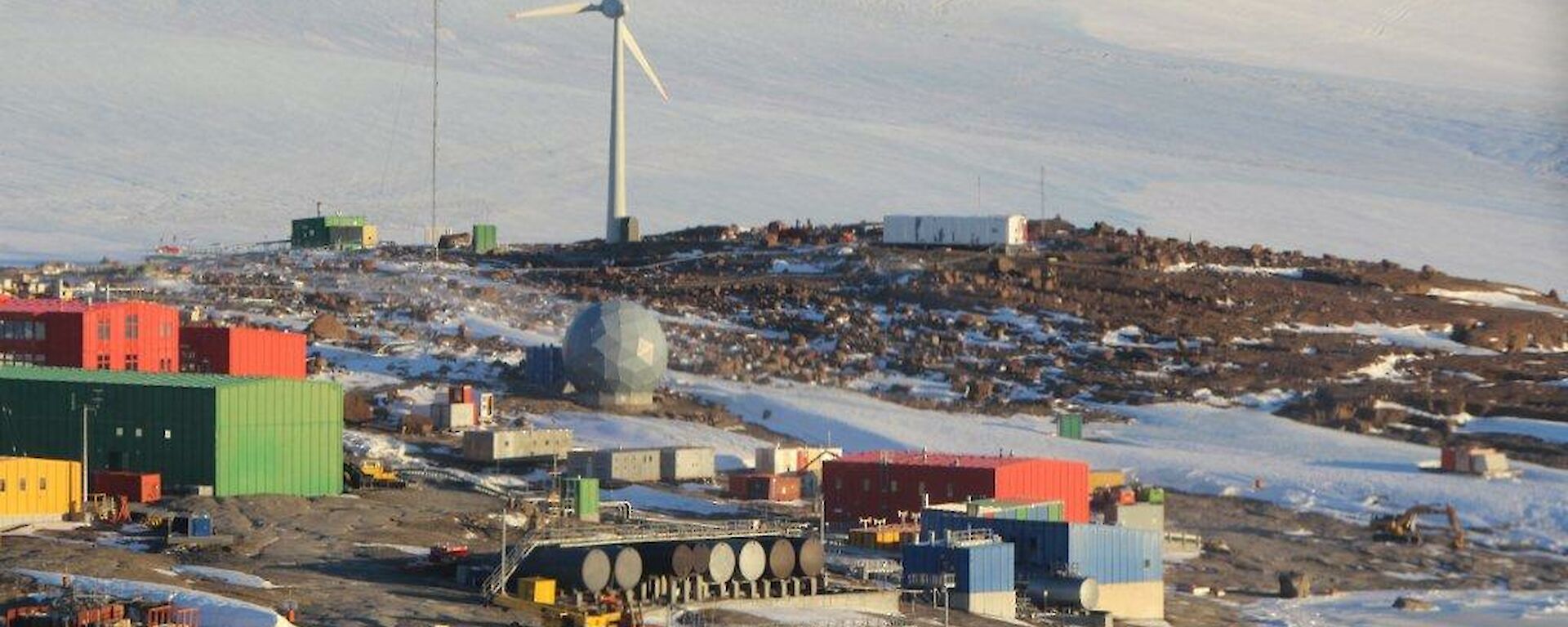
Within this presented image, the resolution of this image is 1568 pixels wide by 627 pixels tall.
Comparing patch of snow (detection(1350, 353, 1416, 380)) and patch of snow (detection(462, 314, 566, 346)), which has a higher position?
patch of snow (detection(462, 314, 566, 346))

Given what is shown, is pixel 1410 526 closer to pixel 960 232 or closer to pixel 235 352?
pixel 235 352

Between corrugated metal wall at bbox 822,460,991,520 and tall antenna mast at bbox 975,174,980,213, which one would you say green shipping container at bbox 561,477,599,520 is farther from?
tall antenna mast at bbox 975,174,980,213

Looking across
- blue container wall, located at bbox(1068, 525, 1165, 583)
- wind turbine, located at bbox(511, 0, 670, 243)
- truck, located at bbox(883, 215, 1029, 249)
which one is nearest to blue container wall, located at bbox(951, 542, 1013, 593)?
blue container wall, located at bbox(1068, 525, 1165, 583)

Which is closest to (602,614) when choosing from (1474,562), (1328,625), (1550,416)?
(1328,625)

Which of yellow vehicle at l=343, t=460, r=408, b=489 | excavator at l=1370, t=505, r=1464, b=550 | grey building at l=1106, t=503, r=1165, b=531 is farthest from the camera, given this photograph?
excavator at l=1370, t=505, r=1464, b=550

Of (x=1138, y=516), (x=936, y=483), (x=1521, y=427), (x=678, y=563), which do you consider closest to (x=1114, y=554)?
(x=936, y=483)

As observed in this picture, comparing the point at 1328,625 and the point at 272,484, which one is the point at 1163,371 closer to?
the point at 1328,625
